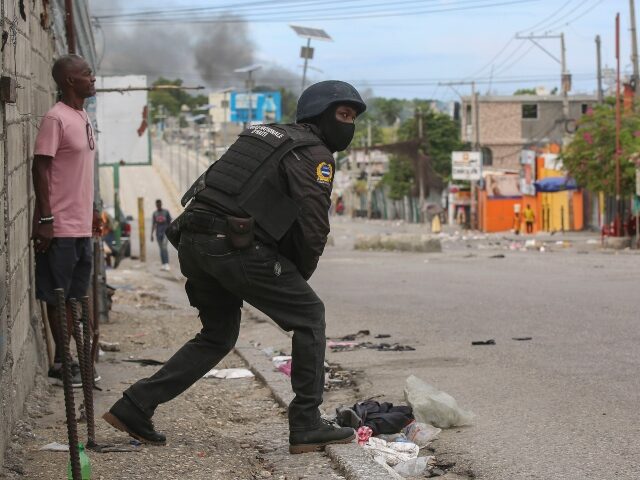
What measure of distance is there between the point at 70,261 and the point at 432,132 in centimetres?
9175

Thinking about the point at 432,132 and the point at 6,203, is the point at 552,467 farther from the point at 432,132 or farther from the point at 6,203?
the point at 432,132

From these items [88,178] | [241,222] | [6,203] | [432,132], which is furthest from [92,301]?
[432,132]

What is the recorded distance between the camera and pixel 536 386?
291 inches

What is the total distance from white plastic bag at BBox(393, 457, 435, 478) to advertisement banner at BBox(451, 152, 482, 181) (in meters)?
65.9

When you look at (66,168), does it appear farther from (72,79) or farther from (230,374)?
(230,374)

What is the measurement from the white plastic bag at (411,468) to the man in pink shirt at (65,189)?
7.25 feet

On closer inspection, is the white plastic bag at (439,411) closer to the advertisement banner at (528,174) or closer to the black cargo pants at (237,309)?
the black cargo pants at (237,309)

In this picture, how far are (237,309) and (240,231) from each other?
27.4 inches

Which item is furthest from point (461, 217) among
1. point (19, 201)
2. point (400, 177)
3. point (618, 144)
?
point (19, 201)

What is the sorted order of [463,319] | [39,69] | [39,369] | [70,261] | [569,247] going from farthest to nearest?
[569,247]
[463,319]
[39,69]
[39,369]
[70,261]

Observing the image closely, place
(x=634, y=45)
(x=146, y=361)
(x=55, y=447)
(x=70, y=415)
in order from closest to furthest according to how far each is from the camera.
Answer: (x=70, y=415) < (x=55, y=447) < (x=146, y=361) < (x=634, y=45)

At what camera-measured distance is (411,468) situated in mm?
5387

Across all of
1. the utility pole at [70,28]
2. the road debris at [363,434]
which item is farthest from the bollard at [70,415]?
the utility pole at [70,28]

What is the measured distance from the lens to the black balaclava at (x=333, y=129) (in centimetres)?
543
